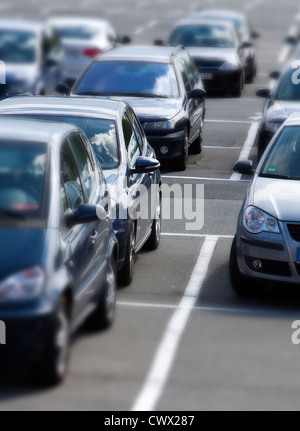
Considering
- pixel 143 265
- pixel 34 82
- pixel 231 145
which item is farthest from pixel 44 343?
pixel 34 82

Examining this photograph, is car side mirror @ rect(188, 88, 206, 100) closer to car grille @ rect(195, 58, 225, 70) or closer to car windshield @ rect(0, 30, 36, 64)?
car windshield @ rect(0, 30, 36, 64)

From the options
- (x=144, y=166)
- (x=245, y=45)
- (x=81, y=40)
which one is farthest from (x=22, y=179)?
(x=81, y=40)

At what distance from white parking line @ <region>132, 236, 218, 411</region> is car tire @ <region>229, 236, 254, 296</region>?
0.36 meters

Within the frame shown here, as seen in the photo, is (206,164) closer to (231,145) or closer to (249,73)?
(231,145)

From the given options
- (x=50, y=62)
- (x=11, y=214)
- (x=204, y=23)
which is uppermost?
(x=11, y=214)

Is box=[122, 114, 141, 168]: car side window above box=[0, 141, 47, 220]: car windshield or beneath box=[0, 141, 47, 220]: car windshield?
beneath

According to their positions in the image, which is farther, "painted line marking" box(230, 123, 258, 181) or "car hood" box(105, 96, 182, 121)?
"painted line marking" box(230, 123, 258, 181)

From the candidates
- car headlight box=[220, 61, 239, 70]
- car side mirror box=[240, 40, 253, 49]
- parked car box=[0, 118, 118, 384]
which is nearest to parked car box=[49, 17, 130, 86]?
car side mirror box=[240, 40, 253, 49]

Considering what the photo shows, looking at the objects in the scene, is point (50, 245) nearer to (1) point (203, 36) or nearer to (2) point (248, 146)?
(2) point (248, 146)

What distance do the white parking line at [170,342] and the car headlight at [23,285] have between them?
956 mm

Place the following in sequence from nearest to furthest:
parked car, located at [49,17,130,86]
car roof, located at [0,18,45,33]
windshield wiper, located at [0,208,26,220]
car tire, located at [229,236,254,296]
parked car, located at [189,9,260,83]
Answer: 1. windshield wiper, located at [0,208,26,220]
2. car tire, located at [229,236,254,296]
3. car roof, located at [0,18,45,33]
4. parked car, located at [49,17,130,86]
5. parked car, located at [189,9,260,83]

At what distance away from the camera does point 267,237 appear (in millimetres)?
10305

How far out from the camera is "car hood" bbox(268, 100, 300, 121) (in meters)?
17.3

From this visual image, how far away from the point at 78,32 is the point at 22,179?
23.6 meters
